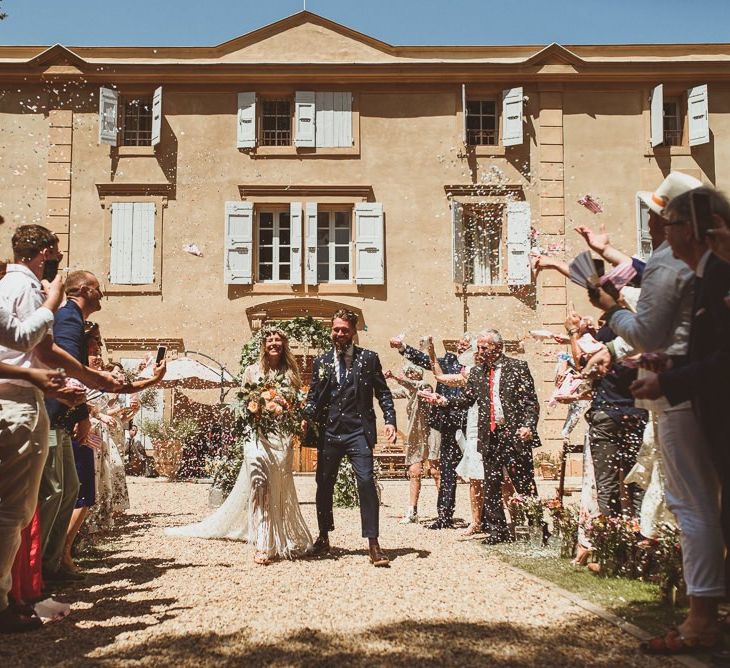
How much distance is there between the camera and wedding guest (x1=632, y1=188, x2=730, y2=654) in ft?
11.9

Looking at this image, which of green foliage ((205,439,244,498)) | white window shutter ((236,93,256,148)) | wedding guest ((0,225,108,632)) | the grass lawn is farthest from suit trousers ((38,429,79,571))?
white window shutter ((236,93,256,148))

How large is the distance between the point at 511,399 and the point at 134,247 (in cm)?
1407

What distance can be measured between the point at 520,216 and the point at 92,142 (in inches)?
407

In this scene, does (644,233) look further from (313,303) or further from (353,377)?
(353,377)

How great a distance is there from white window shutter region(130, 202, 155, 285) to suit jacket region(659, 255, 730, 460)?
1760 cm

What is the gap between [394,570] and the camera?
643cm

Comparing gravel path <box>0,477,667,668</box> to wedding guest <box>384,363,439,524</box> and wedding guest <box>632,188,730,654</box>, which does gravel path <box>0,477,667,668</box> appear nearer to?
wedding guest <box>632,188,730,654</box>

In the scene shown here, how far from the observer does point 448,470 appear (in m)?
9.32

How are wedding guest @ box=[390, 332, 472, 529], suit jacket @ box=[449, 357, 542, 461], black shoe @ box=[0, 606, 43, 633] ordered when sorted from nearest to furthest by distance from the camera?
black shoe @ box=[0, 606, 43, 633] → suit jacket @ box=[449, 357, 542, 461] → wedding guest @ box=[390, 332, 472, 529]

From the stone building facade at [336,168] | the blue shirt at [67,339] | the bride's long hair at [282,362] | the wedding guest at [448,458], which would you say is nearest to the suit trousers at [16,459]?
the blue shirt at [67,339]

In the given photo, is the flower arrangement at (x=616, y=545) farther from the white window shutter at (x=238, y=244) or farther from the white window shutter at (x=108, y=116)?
the white window shutter at (x=108, y=116)

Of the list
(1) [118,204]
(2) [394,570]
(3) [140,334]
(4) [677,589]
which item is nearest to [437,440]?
(2) [394,570]

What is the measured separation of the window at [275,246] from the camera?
20.6 metres

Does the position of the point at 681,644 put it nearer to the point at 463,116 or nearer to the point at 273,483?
the point at 273,483
